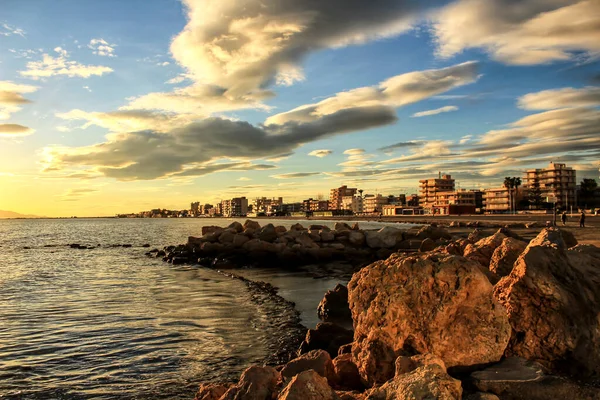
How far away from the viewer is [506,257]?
23.6 feet

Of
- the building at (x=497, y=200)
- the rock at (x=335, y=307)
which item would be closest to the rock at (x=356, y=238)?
the rock at (x=335, y=307)

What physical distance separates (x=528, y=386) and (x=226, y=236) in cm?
2755

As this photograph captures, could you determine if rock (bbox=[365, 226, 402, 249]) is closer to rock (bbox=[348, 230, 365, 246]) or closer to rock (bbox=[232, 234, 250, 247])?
rock (bbox=[348, 230, 365, 246])

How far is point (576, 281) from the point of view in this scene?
5.49m

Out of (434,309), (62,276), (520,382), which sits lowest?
(62,276)

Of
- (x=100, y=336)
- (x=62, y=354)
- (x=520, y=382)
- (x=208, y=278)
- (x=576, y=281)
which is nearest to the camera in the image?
(x=520, y=382)

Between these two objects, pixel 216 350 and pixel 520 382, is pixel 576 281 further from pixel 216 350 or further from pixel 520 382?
pixel 216 350

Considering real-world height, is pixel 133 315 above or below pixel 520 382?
below

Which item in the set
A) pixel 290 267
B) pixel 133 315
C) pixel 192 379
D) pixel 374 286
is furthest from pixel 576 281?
pixel 290 267

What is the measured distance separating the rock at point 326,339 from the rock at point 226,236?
22.5 meters

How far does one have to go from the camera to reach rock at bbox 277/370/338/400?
4156 millimetres

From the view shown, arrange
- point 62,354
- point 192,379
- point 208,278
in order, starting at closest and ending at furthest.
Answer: point 192,379 → point 62,354 → point 208,278

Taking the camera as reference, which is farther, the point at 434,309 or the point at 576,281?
the point at 576,281

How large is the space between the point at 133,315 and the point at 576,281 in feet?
35.2
